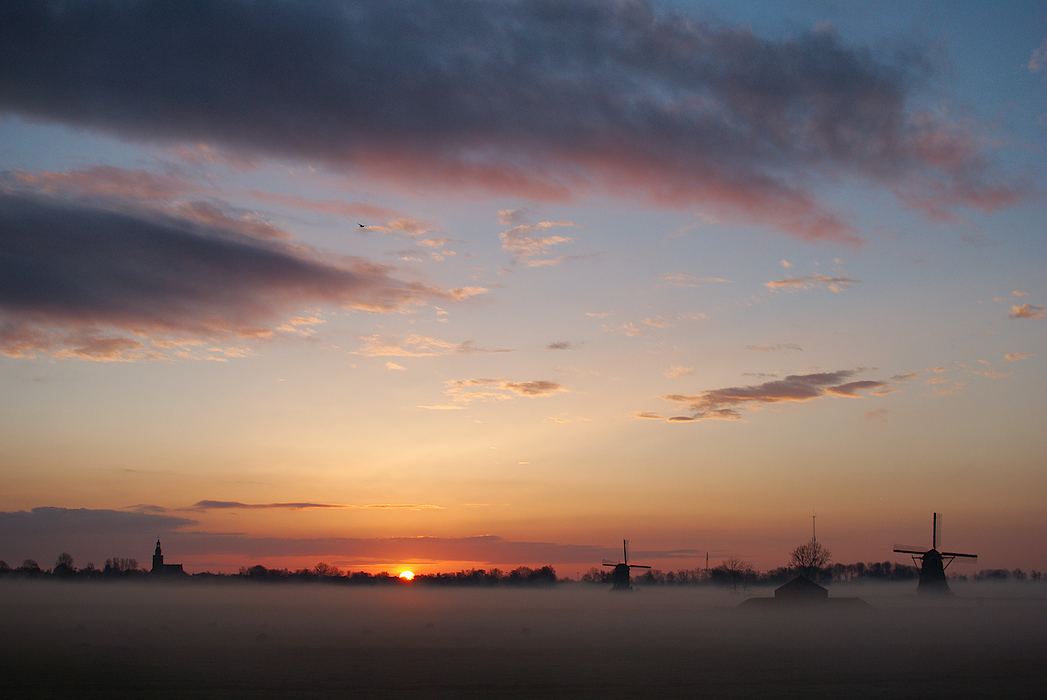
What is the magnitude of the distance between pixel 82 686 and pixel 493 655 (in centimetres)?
3578

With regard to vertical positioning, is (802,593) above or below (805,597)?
above

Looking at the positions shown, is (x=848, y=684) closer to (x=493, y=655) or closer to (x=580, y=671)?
(x=580, y=671)

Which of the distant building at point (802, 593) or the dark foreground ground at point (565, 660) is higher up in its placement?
the distant building at point (802, 593)

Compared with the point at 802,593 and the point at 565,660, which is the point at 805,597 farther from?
the point at 565,660

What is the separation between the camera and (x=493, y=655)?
7475 cm

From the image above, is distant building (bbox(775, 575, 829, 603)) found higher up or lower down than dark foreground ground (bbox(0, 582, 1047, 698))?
higher up

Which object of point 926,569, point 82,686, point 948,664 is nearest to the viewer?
point 82,686

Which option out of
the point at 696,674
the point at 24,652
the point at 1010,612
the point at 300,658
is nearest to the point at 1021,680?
the point at 696,674

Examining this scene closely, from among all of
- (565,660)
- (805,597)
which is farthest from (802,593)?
(565,660)

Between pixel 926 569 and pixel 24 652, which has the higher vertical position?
pixel 926 569

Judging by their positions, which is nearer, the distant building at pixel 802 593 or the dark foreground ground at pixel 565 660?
the dark foreground ground at pixel 565 660

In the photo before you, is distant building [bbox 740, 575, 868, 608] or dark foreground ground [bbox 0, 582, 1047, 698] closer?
dark foreground ground [bbox 0, 582, 1047, 698]

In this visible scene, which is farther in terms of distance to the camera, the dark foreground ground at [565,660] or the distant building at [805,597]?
the distant building at [805,597]

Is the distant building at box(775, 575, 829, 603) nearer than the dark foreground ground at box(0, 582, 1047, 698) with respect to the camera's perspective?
No
